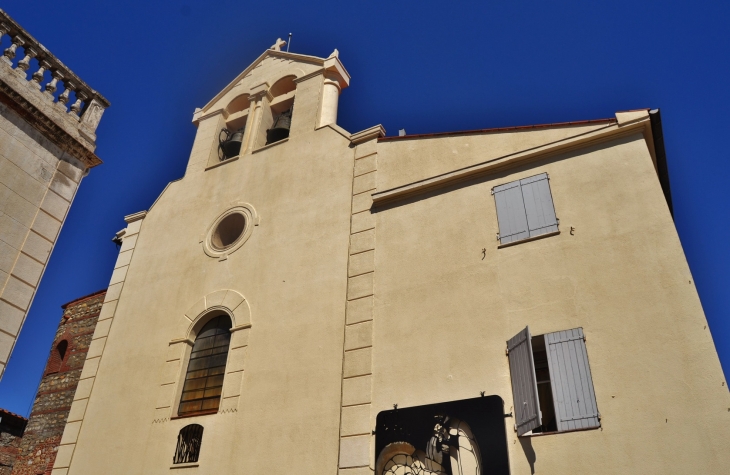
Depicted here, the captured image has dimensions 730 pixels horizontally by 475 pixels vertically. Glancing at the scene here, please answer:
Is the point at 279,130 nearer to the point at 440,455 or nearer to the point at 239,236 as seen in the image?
the point at 239,236

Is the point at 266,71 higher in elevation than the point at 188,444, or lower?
higher

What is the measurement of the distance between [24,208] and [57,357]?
8239 mm

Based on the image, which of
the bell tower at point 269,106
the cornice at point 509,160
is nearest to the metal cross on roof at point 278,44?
the bell tower at point 269,106

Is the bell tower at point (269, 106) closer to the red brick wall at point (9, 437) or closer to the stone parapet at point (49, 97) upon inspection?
the stone parapet at point (49, 97)

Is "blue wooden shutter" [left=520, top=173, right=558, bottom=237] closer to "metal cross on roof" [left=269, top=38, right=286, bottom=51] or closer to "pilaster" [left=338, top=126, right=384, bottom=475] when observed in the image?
"pilaster" [left=338, top=126, right=384, bottom=475]

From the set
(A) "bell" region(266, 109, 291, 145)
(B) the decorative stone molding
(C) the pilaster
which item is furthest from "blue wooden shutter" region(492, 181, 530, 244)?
(A) "bell" region(266, 109, 291, 145)

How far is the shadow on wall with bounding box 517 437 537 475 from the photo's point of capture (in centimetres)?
789

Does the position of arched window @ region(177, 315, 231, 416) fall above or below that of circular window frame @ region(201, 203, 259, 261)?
below

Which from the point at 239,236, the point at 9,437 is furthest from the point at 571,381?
the point at 9,437

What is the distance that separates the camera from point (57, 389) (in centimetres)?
1399

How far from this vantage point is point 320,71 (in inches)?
617

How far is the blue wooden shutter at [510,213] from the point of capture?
392 inches

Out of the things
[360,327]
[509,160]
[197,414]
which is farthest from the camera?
[197,414]

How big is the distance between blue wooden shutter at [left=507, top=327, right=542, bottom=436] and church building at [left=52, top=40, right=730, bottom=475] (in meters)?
0.03
